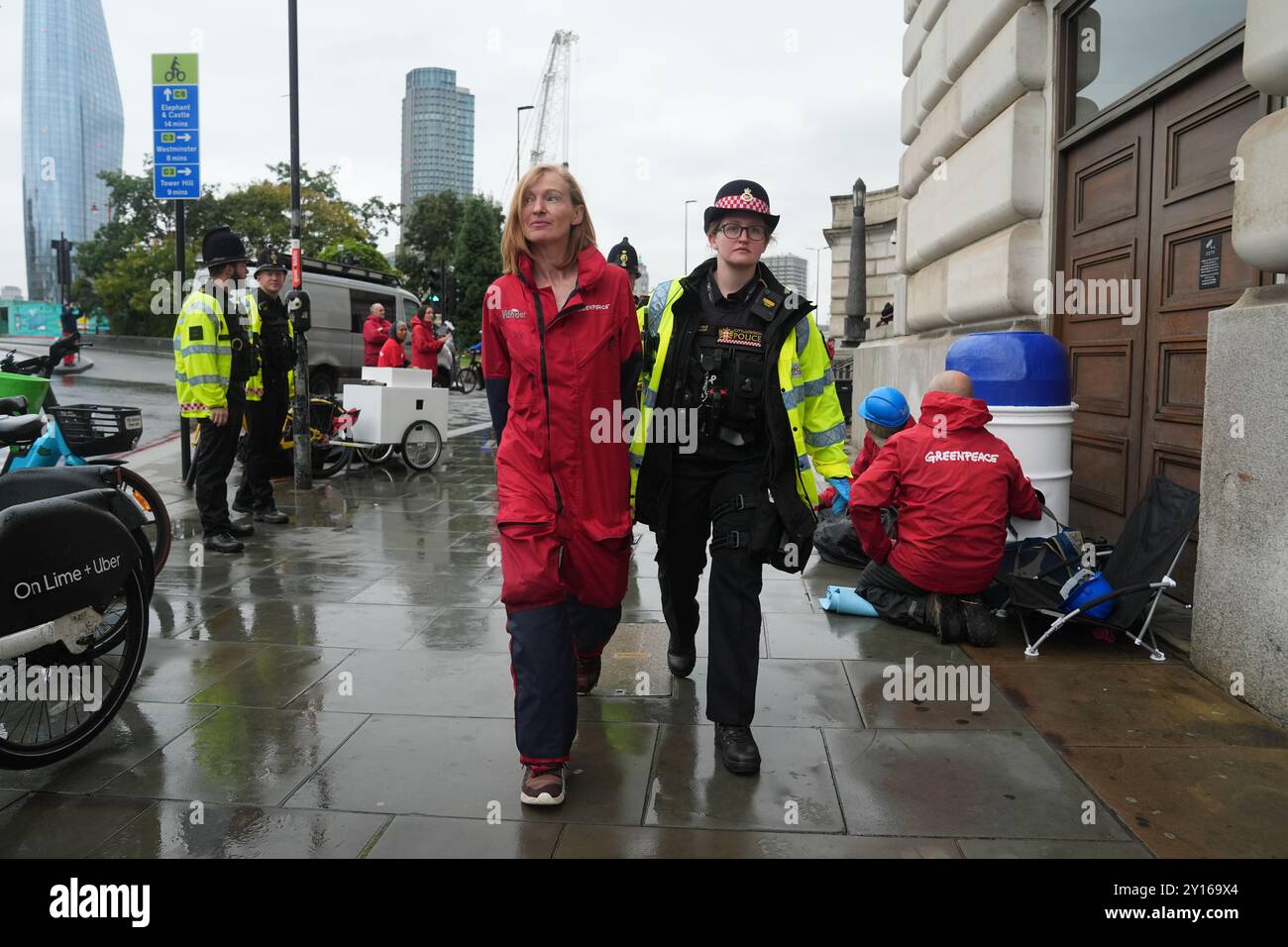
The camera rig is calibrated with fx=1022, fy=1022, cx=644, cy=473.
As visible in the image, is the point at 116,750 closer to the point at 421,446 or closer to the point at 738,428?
the point at 738,428

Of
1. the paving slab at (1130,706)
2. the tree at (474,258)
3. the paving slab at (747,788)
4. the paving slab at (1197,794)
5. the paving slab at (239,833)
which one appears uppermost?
the tree at (474,258)

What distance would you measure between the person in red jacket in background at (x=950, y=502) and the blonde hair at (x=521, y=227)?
213cm

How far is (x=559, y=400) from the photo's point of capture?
3.28m

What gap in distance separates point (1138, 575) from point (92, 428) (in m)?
5.92

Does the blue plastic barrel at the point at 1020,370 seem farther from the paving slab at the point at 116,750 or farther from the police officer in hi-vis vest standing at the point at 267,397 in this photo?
the police officer in hi-vis vest standing at the point at 267,397

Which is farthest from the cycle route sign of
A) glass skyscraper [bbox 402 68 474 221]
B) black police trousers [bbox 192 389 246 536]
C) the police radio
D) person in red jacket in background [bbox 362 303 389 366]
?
glass skyscraper [bbox 402 68 474 221]

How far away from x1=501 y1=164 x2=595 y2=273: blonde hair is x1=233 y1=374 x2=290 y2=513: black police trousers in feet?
16.9

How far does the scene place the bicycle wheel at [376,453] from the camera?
11284mm

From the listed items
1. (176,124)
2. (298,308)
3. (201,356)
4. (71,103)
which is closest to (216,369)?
(201,356)

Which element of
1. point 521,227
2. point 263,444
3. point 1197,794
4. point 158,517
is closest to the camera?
point 1197,794

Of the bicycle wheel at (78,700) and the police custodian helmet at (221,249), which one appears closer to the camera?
the bicycle wheel at (78,700)

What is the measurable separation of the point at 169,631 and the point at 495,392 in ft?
8.88

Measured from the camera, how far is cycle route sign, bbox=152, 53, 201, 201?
10.6 meters

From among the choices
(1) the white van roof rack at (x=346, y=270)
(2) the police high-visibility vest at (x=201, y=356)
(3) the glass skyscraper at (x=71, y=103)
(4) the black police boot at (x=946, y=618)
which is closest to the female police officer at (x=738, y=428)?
(4) the black police boot at (x=946, y=618)
